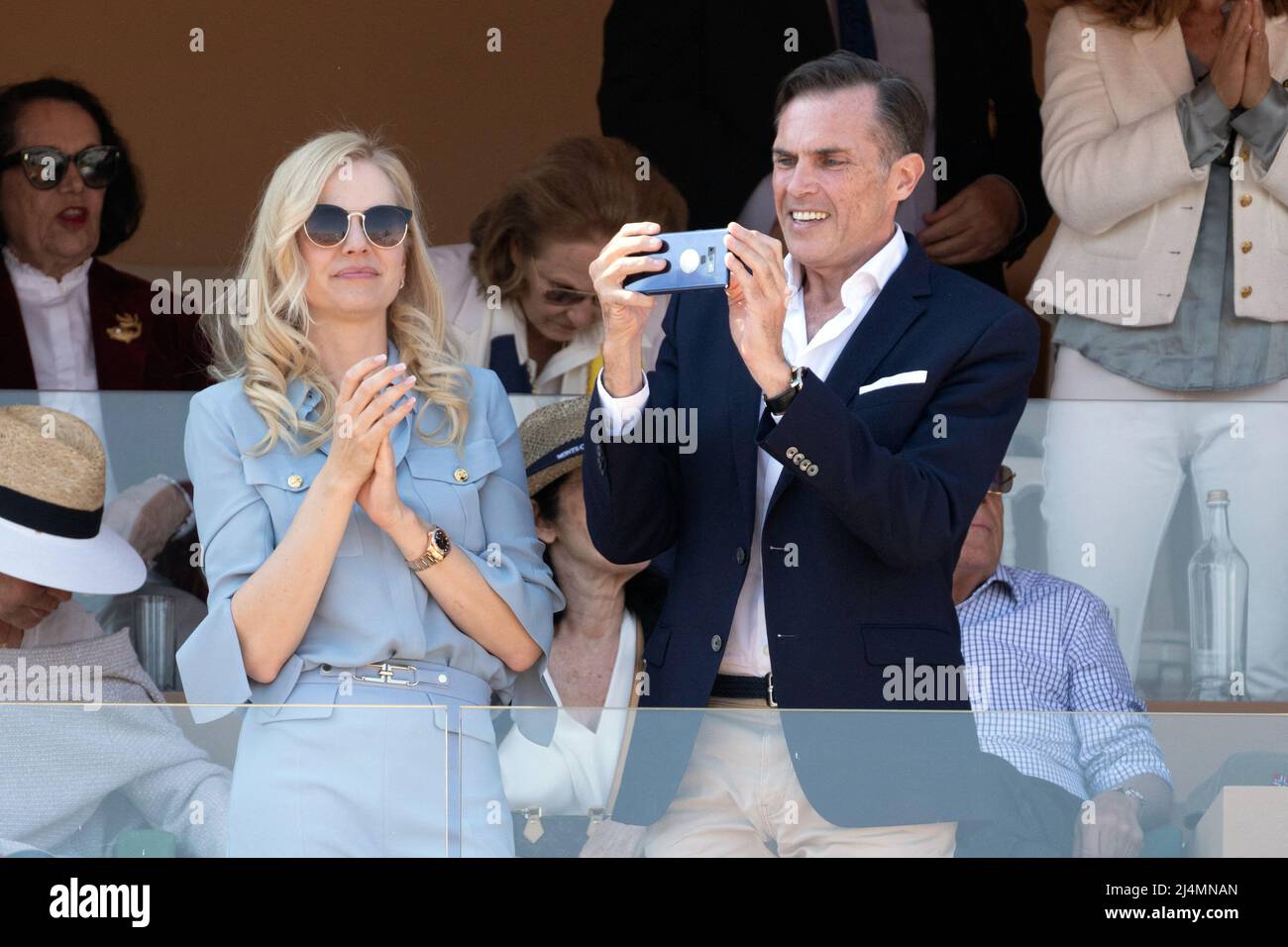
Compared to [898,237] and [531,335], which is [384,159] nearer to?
[898,237]

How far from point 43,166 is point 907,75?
228cm

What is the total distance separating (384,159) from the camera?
371cm

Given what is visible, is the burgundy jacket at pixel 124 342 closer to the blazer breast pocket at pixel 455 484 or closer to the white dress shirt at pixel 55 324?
the white dress shirt at pixel 55 324

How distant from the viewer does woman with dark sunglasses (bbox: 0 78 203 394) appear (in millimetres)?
5465

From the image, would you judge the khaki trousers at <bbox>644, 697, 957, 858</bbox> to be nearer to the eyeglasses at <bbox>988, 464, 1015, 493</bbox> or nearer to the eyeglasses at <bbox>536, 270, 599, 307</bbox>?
the eyeglasses at <bbox>988, 464, 1015, 493</bbox>

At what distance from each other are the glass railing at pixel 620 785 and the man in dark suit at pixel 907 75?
8.29ft

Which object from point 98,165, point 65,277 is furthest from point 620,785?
point 98,165

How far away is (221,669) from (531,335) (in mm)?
2286

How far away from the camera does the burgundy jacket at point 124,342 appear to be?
5480 millimetres

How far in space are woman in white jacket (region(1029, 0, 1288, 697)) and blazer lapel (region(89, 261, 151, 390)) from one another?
237cm

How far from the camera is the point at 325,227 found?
3.57 metres
